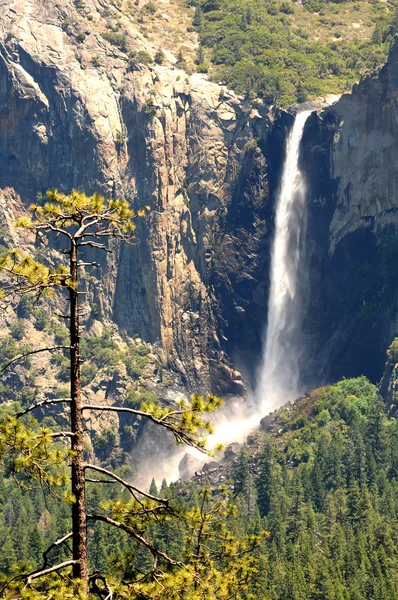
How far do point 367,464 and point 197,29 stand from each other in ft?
268

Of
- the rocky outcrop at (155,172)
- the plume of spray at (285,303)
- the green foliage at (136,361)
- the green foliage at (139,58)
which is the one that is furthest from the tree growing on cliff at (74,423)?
the green foliage at (139,58)

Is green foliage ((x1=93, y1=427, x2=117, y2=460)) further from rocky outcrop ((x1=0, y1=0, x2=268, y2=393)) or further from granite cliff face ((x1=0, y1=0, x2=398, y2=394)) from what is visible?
rocky outcrop ((x1=0, y1=0, x2=268, y2=393))

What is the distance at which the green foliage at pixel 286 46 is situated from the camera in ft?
526

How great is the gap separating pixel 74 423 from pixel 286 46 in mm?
156561

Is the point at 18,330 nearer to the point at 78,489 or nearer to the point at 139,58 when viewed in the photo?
the point at 139,58

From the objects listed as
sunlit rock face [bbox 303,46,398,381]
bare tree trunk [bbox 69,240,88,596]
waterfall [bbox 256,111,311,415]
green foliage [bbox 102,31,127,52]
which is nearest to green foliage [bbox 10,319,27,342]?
waterfall [bbox 256,111,311,415]

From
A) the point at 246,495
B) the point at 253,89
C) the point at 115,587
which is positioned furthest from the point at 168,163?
the point at 115,587

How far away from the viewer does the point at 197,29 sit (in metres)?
179

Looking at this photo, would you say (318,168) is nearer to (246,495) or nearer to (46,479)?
(246,495)

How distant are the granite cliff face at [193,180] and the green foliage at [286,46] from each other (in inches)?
180

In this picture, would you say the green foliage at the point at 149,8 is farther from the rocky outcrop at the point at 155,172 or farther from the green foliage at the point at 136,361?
the green foliage at the point at 136,361

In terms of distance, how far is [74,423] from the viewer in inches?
918

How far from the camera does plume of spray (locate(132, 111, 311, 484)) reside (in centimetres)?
15038

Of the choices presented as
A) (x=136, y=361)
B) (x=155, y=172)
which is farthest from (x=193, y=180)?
(x=136, y=361)
